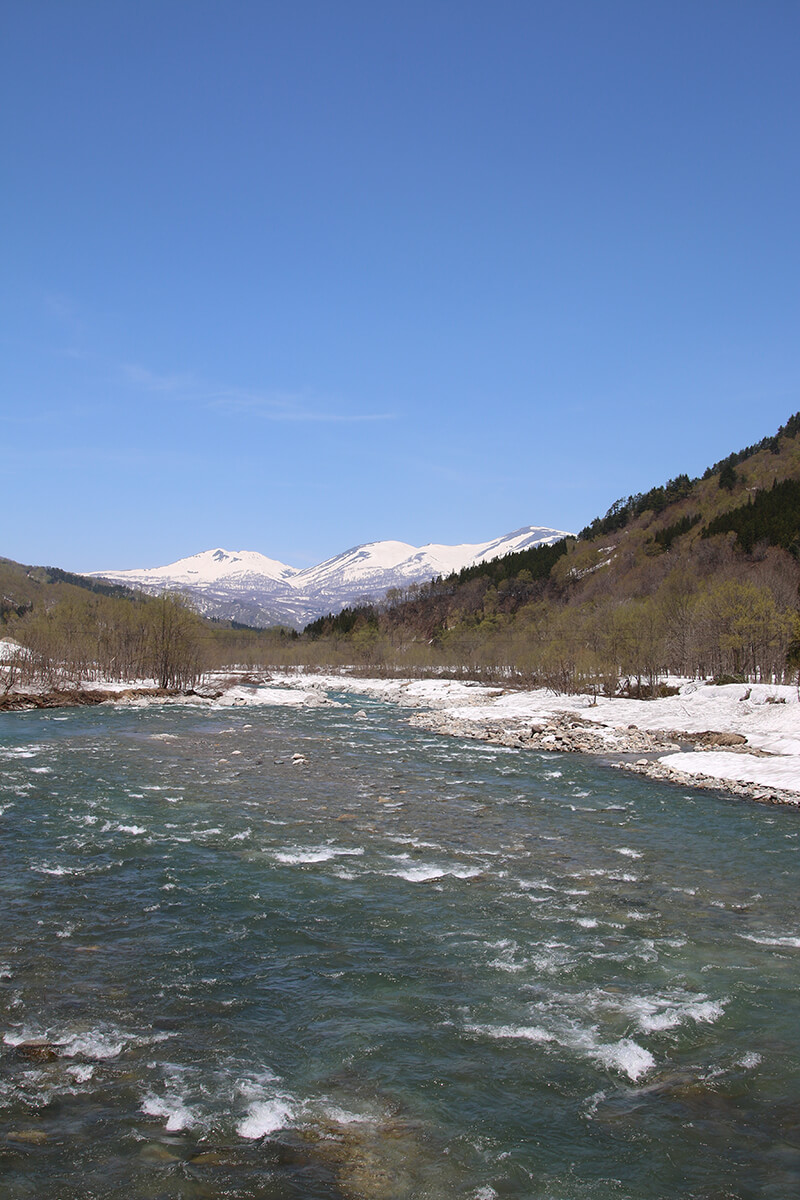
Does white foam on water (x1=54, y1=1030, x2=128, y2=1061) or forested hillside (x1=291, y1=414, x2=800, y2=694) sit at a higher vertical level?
forested hillside (x1=291, y1=414, x2=800, y2=694)

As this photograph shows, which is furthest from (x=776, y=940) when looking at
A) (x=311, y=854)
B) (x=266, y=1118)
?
(x=311, y=854)

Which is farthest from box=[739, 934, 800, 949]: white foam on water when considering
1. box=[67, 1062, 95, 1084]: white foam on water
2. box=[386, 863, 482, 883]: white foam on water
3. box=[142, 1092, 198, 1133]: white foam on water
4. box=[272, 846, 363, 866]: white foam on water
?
box=[67, 1062, 95, 1084]: white foam on water

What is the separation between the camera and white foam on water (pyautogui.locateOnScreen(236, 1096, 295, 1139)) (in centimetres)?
802

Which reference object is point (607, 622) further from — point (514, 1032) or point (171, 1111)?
point (171, 1111)

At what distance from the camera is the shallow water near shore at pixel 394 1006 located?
7.61 m

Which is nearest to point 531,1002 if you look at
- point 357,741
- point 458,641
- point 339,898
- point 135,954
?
point 339,898

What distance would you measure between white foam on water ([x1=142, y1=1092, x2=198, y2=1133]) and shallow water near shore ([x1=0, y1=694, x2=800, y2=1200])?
4 cm

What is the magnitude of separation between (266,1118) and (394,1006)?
10.4 ft

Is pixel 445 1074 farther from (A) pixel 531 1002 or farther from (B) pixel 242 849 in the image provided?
(B) pixel 242 849

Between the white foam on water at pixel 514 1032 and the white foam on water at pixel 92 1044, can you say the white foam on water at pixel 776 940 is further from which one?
the white foam on water at pixel 92 1044

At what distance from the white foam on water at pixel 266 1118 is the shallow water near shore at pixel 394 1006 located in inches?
1.5

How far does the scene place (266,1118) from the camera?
8258mm

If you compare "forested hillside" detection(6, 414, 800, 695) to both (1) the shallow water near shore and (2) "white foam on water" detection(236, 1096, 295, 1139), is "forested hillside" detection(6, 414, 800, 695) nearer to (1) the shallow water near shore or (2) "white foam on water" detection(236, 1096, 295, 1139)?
(1) the shallow water near shore

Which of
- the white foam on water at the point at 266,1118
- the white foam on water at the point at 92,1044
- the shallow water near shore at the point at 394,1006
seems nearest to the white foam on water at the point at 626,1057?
the shallow water near shore at the point at 394,1006
